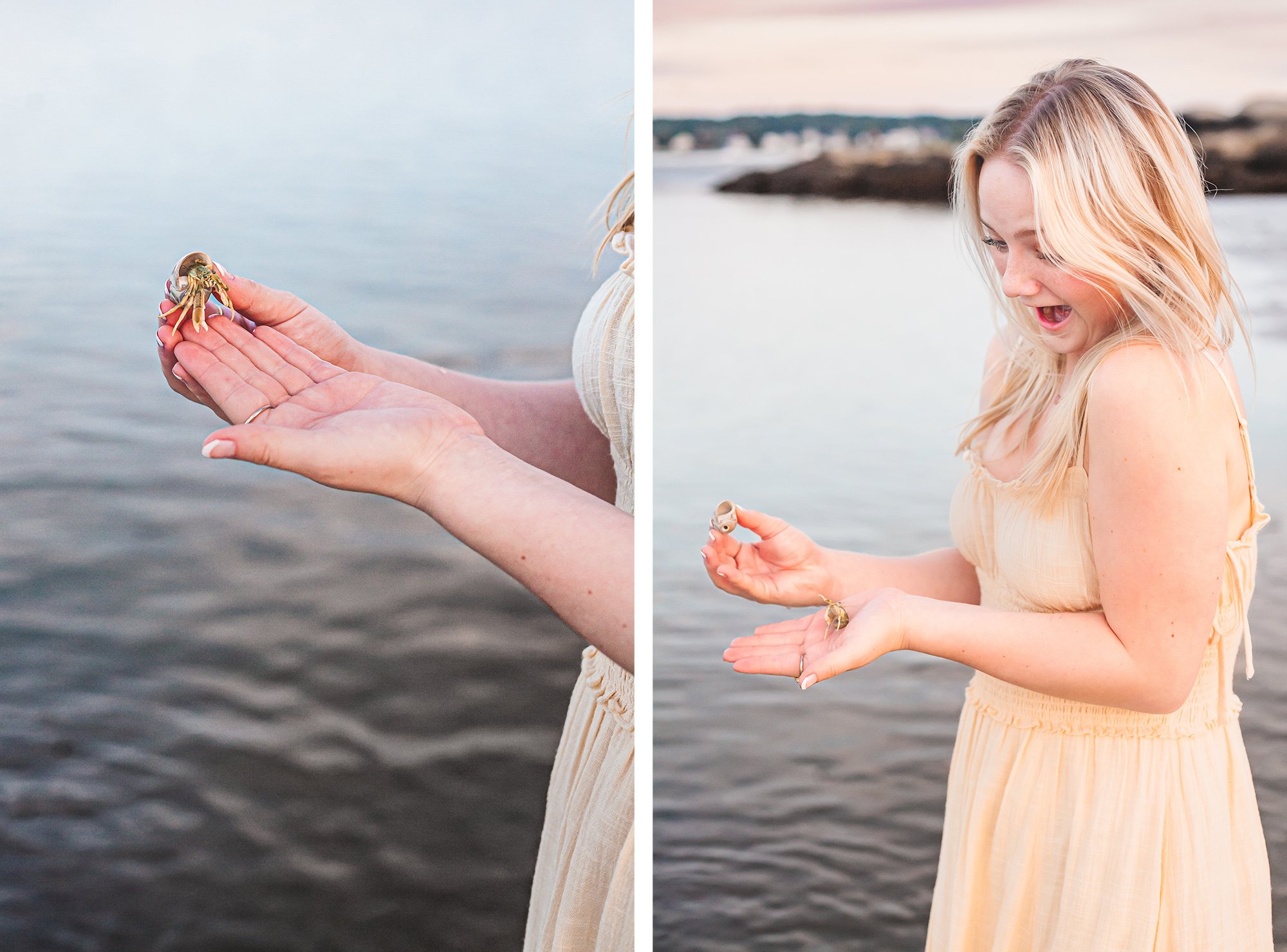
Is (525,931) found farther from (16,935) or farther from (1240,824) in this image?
(1240,824)

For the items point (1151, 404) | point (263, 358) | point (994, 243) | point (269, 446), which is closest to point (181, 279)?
point (263, 358)

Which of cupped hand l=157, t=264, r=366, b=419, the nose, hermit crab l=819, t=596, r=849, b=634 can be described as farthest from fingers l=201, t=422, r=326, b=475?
the nose

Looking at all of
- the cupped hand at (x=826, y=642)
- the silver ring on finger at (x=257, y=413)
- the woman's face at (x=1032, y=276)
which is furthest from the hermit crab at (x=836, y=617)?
the silver ring on finger at (x=257, y=413)

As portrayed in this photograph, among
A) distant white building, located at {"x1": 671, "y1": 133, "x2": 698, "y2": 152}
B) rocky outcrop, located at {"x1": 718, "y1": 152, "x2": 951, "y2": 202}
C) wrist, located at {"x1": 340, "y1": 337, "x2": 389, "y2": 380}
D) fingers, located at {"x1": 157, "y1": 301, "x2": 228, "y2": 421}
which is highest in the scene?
distant white building, located at {"x1": 671, "y1": 133, "x2": 698, "y2": 152}

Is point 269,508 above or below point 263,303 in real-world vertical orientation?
below

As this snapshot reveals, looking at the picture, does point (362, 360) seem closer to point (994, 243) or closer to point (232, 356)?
point (232, 356)

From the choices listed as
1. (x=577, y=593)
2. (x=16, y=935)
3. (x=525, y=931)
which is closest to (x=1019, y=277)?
(x=577, y=593)

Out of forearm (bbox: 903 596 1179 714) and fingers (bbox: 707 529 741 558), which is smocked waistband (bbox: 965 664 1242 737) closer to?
forearm (bbox: 903 596 1179 714)
